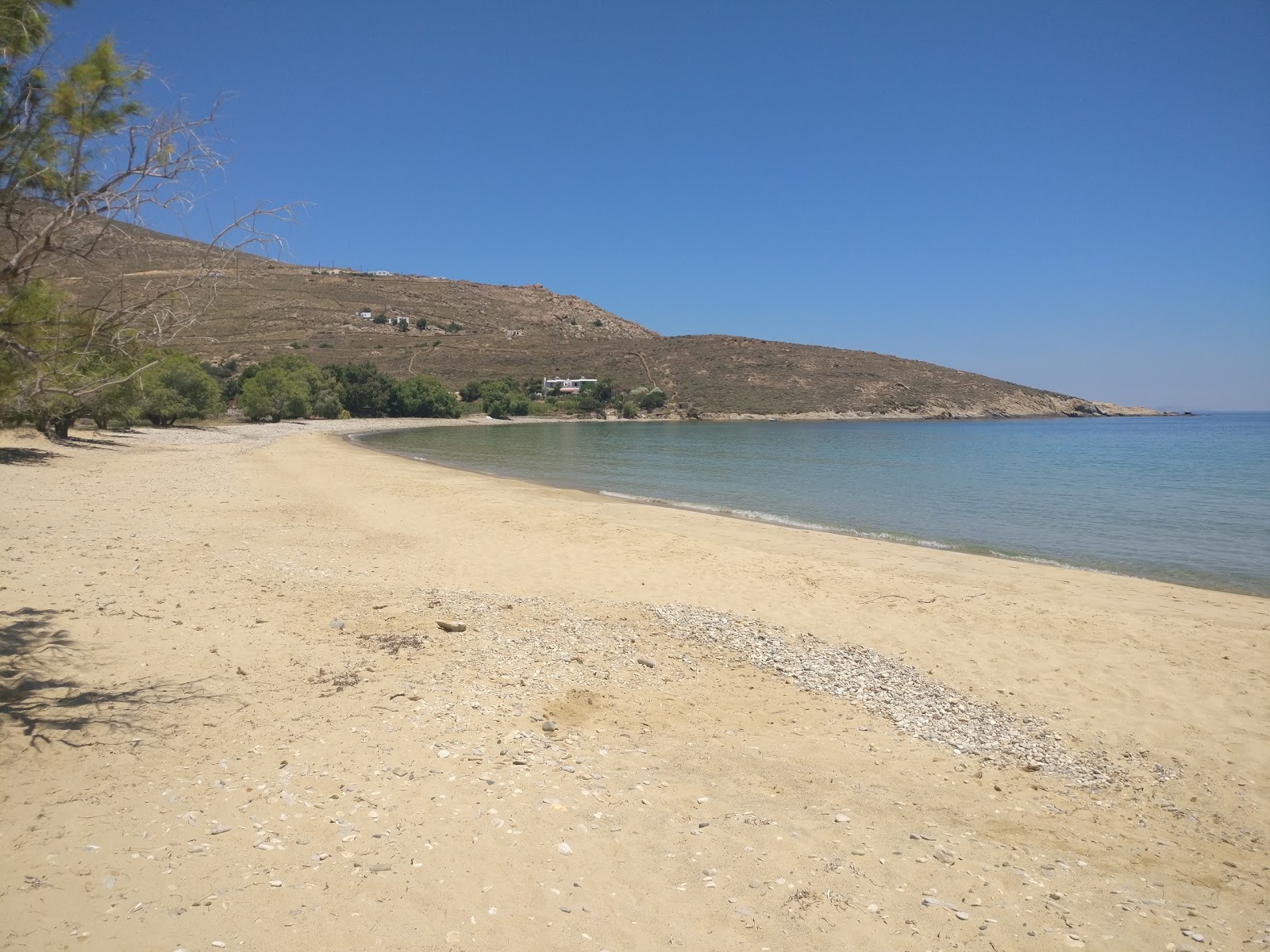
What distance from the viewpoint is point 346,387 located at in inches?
2697

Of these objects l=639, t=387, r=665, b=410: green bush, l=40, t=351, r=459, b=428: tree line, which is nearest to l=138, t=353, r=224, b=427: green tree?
l=40, t=351, r=459, b=428: tree line

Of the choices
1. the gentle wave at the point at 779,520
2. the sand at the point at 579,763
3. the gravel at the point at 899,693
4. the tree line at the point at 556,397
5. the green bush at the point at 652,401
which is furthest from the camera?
the green bush at the point at 652,401

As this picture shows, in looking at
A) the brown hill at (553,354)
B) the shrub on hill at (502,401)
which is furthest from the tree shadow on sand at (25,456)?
the shrub on hill at (502,401)

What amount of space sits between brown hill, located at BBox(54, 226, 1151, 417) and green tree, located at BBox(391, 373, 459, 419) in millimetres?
8006

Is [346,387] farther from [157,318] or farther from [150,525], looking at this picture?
[157,318]

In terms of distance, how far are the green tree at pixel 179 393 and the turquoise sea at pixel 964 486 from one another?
941 cm

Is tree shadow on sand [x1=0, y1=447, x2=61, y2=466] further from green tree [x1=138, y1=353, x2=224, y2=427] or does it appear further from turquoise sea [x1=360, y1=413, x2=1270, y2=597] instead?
turquoise sea [x1=360, y1=413, x2=1270, y2=597]

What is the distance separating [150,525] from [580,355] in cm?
8954

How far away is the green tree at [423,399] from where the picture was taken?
236ft

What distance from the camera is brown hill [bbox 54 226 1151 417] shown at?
84.4 meters

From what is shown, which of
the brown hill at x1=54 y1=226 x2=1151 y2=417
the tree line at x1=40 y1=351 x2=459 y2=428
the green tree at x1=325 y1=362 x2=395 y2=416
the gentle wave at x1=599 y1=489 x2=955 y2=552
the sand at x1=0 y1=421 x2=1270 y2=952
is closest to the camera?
the sand at x1=0 y1=421 x2=1270 y2=952

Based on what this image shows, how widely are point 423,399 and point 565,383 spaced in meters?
21.9

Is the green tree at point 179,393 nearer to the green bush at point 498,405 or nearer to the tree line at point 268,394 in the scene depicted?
the tree line at point 268,394

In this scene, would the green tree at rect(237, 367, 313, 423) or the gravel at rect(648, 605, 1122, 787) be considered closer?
the gravel at rect(648, 605, 1122, 787)
